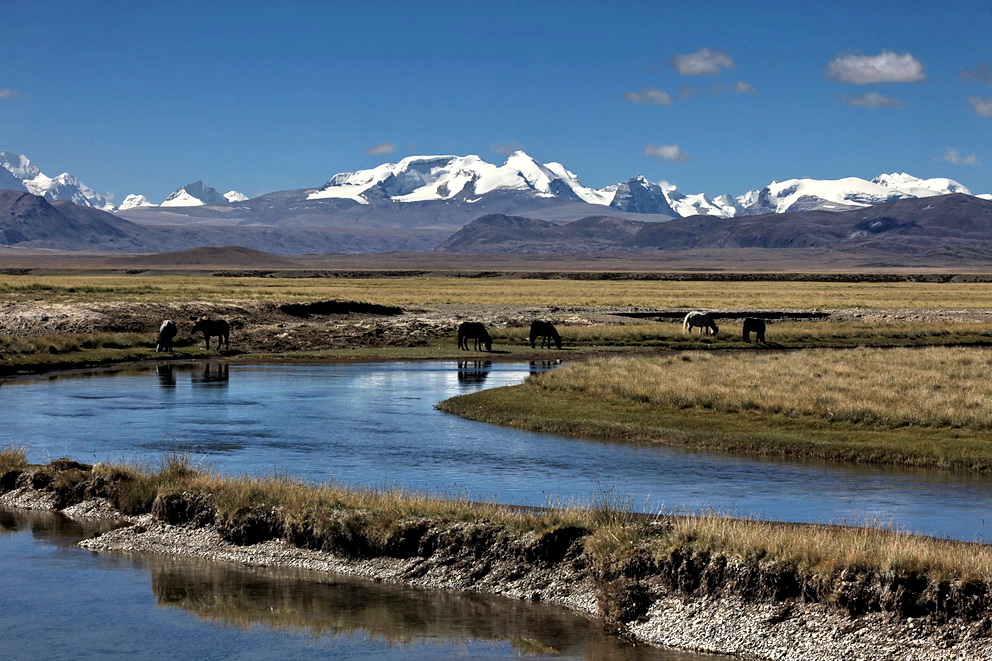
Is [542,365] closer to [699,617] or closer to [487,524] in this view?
[487,524]

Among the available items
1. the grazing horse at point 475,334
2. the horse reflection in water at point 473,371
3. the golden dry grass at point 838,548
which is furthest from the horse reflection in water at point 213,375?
the golden dry grass at point 838,548

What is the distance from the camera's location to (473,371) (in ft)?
166

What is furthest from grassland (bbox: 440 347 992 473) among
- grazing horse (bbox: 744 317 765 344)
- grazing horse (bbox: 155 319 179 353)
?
grazing horse (bbox: 155 319 179 353)

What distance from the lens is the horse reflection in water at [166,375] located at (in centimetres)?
4509

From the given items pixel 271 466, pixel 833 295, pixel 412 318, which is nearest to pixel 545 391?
pixel 271 466

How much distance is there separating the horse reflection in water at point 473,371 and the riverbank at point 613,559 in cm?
2422

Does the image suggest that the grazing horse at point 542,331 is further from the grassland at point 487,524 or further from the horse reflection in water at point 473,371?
the grassland at point 487,524

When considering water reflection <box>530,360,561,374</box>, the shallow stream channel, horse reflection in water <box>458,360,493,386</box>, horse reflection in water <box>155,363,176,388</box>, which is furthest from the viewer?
water reflection <box>530,360,561,374</box>

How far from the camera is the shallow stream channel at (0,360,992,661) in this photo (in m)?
15.1

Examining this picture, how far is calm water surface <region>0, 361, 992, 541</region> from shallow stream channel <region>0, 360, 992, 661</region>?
74 mm

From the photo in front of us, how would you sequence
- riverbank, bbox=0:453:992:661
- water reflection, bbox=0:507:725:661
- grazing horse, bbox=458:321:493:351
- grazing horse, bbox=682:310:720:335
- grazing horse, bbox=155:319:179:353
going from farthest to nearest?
grazing horse, bbox=682:310:720:335
grazing horse, bbox=458:321:493:351
grazing horse, bbox=155:319:179:353
water reflection, bbox=0:507:725:661
riverbank, bbox=0:453:992:661

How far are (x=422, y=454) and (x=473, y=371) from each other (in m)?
22.1

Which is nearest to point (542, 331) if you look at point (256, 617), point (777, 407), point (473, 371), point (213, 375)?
point (473, 371)

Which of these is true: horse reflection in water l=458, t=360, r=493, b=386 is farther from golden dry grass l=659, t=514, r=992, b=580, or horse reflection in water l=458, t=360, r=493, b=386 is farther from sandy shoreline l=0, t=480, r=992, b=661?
golden dry grass l=659, t=514, r=992, b=580
